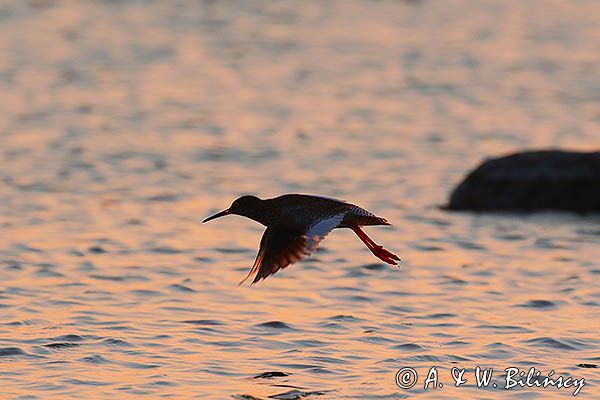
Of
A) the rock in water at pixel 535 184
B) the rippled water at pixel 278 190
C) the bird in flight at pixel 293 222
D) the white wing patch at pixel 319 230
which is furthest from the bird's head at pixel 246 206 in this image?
the rock in water at pixel 535 184

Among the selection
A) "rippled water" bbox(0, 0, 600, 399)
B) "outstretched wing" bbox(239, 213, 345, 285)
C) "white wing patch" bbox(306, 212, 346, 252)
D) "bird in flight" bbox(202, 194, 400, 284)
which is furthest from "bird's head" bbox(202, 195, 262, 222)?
"rippled water" bbox(0, 0, 600, 399)

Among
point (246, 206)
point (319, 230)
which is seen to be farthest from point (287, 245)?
point (246, 206)

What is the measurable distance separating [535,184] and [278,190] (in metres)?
3.15

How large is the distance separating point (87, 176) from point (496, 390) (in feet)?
30.4

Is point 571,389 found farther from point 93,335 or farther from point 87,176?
point 87,176

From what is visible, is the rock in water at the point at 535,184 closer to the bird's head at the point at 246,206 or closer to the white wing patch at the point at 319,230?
the bird's head at the point at 246,206

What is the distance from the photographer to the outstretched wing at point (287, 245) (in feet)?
31.8

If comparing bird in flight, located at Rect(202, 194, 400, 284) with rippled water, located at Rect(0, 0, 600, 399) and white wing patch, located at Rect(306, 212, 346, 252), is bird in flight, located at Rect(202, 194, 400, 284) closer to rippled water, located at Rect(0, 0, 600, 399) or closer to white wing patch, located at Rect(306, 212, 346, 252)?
white wing patch, located at Rect(306, 212, 346, 252)

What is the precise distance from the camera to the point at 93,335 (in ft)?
36.1

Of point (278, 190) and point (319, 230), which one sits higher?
point (319, 230)

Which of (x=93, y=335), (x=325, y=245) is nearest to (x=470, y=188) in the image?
(x=325, y=245)

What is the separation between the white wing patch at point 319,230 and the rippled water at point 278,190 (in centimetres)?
97

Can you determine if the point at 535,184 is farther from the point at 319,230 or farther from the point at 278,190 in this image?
the point at 319,230

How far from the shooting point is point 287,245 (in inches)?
388
